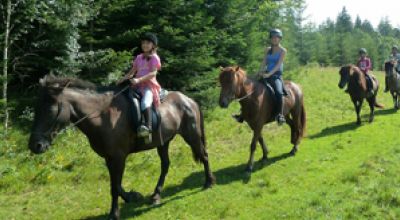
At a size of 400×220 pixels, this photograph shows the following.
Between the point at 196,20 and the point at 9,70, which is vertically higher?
the point at 196,20

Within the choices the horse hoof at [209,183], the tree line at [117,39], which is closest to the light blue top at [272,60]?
the horse hoof at [209,183]

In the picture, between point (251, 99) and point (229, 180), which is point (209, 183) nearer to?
point (229, 180)

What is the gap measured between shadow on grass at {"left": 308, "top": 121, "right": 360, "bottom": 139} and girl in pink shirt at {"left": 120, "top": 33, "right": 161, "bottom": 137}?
26.1 ft

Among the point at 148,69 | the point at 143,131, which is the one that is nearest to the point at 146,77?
the point at 148,69

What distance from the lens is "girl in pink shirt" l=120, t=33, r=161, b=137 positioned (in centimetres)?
720

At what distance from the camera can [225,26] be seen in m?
19.2

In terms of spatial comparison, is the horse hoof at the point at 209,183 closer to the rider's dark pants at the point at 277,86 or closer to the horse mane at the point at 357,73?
the rider's dark pants at the point at 277,86

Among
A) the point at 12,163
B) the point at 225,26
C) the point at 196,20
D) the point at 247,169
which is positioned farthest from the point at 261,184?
the point at 225,26

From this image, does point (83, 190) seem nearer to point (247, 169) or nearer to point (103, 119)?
point (103, 119)

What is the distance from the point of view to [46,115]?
19.5 feet

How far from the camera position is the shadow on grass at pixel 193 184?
759 centimetres

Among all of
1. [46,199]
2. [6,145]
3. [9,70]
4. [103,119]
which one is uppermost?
[9,70]

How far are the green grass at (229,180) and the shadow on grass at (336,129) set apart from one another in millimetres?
37

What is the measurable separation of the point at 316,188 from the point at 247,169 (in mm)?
1971
